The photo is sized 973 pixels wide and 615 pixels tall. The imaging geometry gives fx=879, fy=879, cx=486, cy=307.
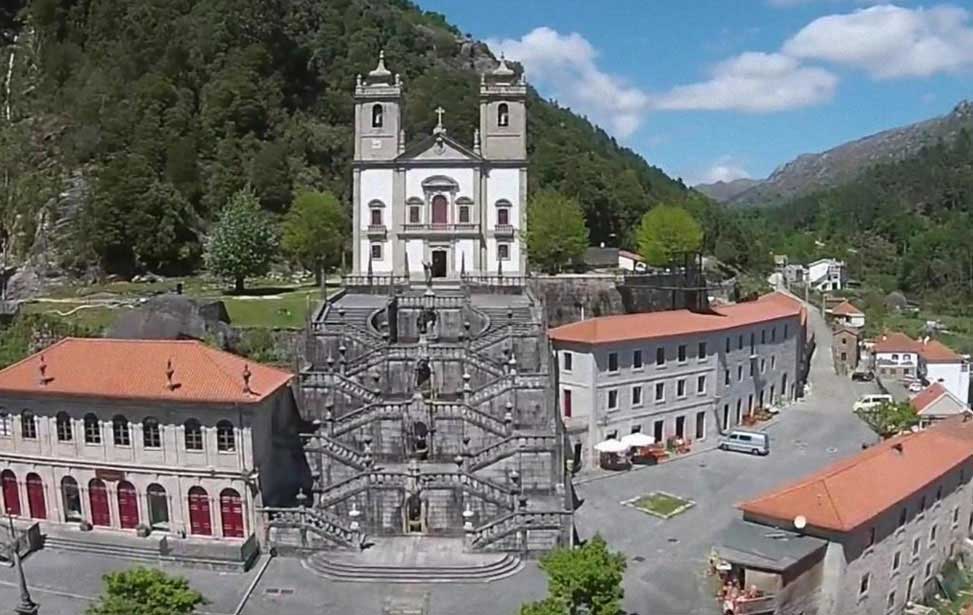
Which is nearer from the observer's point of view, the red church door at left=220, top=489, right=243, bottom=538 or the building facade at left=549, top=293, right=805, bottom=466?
the red church door at left=220, top=489, right=243, bottom=538

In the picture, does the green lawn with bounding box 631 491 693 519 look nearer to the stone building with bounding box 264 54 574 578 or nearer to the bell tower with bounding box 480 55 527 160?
the stone building with bounding box 264 54 574 578

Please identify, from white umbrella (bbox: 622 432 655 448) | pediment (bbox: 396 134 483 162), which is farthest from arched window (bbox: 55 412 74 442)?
pediment (bbox: 396 134 483 162)

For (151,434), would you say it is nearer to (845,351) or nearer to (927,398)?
(927,398)

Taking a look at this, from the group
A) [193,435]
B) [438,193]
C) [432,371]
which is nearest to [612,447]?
[432,371]

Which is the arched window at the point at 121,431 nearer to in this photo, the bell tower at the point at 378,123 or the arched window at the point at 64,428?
the arched window at the point at 64,428

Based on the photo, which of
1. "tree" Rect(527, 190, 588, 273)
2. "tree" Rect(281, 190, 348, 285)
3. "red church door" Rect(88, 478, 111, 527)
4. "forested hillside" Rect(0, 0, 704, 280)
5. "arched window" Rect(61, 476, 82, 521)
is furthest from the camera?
"forested hillside" Rect(0, 0, 704, 280)

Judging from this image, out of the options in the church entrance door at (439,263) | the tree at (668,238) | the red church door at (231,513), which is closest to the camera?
the red church door at (231,513)

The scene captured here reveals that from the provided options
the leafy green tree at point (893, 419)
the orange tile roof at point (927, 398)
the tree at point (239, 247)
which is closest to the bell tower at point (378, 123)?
the tree at point (239, 247)
